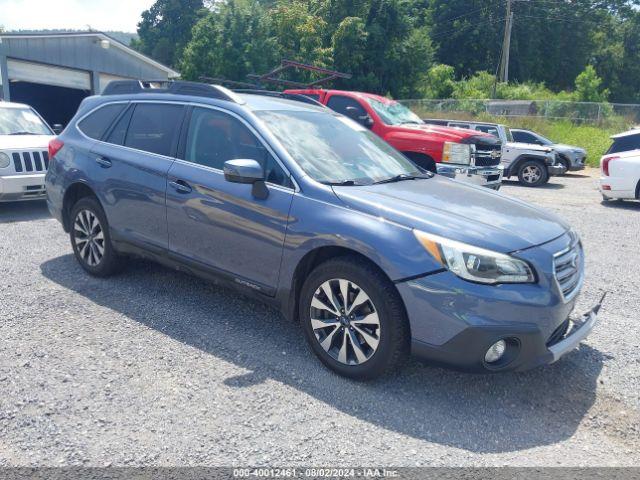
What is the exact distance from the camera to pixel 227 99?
4.45 metres

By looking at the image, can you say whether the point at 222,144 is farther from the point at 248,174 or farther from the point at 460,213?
the point at 460,213

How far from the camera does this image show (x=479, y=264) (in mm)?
3158

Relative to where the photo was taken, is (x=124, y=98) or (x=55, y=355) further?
(x=124, y=98)

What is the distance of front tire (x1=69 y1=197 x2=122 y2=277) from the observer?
5180 millimetres

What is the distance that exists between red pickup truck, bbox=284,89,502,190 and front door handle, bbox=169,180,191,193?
18.4 feet

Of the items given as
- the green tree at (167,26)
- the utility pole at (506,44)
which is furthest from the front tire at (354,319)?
the green tree at (167,26)

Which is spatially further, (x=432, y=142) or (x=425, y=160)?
(x=425, y=160)

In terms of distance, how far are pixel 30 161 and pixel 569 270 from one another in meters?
7.85

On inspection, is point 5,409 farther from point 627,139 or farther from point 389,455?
point 627,139

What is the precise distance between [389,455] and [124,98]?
4098 millimetres

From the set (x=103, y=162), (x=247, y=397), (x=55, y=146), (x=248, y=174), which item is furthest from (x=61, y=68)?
(x=247, y=397)

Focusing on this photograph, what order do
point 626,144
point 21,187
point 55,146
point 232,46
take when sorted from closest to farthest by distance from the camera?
point 55,146 < point 21,187 < point 626,144 < point 232,46

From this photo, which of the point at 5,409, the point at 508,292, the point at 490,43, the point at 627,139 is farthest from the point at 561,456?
the point at 490,43

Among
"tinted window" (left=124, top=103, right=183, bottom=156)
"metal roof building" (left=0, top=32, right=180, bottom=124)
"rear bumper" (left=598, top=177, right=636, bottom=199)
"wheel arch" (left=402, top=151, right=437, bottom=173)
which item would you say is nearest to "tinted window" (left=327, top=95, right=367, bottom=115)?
"wheel arch" (left=402, top=151, right=437, bottom=173)
